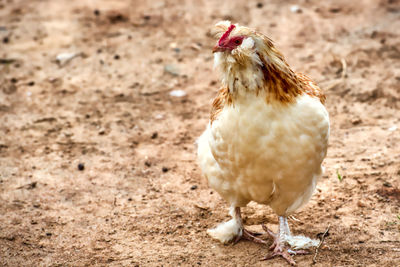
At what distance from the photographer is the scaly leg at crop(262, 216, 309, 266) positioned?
152 inches

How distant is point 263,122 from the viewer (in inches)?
131

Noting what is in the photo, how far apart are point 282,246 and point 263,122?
112 cm

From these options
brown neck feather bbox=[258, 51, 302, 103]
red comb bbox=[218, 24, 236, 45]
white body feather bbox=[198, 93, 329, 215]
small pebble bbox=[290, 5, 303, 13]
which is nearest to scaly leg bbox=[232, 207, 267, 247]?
white body feather bbox=[198, 93, 329, 215]

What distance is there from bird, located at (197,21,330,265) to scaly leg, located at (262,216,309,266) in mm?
351

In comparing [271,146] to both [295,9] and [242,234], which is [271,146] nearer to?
[242,234]

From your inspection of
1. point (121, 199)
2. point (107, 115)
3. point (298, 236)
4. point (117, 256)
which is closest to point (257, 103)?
point (298, 236)

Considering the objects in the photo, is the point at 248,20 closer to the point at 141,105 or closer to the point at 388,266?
the point at 141,105

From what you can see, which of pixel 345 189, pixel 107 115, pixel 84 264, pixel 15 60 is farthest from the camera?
pixel 15 60

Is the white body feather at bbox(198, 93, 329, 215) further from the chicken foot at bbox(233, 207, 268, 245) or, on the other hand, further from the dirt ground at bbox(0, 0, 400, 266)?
the dirt ground at bbox(0, 0, 400, 266)

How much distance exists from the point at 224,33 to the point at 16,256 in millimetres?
2365

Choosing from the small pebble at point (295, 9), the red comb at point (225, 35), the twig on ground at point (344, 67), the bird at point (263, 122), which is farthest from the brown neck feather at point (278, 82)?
the small pebble at point (295, 9)

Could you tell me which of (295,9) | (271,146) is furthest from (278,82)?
(295,9)

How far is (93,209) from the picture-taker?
4.70 m

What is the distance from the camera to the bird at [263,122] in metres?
3.28
